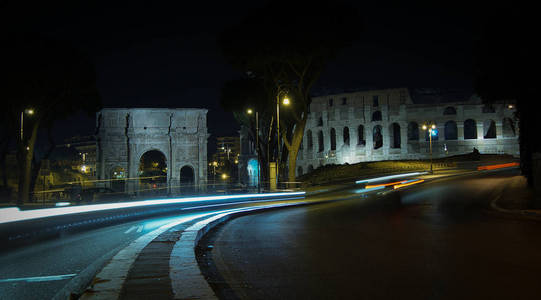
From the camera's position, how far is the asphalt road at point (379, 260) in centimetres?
465

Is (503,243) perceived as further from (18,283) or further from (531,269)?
(18,283)

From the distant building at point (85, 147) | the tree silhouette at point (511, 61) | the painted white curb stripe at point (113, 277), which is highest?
the distant building at point (85, 147)

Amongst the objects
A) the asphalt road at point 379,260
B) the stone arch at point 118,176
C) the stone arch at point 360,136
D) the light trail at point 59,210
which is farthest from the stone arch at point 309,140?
the asphalt road at point 379,260

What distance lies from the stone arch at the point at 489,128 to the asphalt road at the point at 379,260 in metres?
52.6

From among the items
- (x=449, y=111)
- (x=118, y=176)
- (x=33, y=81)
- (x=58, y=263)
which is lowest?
(x=58, y=263)

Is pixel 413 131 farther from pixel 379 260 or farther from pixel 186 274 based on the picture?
pixel 186 274

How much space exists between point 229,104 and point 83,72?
44.4 ft

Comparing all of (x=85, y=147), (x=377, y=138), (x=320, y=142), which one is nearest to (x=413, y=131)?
(x=377, y=138)

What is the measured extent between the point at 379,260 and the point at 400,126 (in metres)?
56.0

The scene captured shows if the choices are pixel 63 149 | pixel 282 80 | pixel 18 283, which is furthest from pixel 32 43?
pixel 63 149

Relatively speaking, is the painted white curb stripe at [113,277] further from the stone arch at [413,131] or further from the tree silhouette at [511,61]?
the stone arch at [413,131]

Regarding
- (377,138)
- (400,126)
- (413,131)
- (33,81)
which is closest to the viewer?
(33,81)

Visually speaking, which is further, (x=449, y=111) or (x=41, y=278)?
(x=449, y=111)

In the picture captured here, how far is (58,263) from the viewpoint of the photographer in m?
6.86
